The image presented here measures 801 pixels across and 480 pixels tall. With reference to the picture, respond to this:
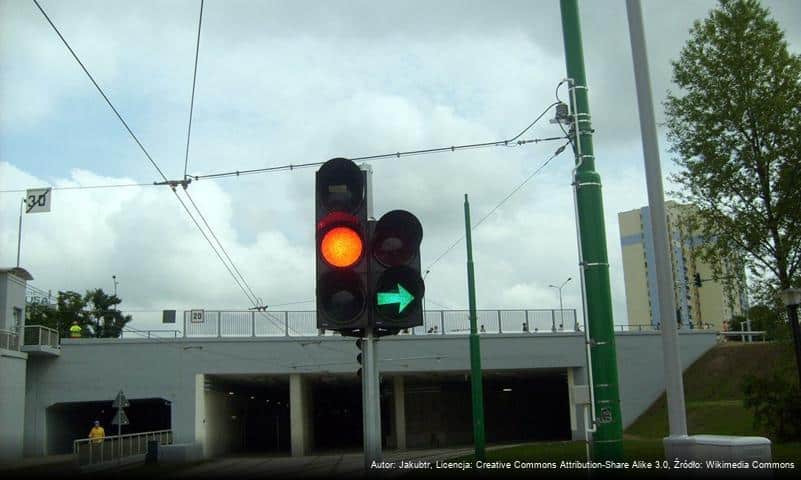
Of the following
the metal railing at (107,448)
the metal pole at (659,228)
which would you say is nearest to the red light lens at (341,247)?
the metal pole at (659,228)

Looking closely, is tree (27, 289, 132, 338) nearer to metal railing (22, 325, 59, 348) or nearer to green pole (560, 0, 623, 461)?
metal railing (22, 325, 59, 348)

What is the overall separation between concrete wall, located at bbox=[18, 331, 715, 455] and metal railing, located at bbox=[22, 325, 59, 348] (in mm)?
1183

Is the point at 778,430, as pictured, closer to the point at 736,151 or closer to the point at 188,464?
the point at 736,151

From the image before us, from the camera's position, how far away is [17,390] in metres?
37.4

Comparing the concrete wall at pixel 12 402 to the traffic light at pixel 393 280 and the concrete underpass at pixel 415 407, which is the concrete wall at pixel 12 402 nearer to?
the concrete underpass at pixel 415 407

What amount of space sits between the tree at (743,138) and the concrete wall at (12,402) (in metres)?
29.2

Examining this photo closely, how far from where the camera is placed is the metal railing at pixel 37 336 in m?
38.1

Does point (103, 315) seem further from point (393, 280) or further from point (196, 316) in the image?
point (393, 280)

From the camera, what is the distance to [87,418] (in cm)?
4781

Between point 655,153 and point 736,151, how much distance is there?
19.5 m

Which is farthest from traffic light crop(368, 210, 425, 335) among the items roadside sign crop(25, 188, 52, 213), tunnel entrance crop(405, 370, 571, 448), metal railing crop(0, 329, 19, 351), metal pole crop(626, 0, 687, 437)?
tunnel entrance crop(405, 370, 571, 448)

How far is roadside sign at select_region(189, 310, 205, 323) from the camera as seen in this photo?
4112cm

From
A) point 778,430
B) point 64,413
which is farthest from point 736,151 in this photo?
point 64,413

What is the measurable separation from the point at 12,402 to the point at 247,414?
2527 centimetres
